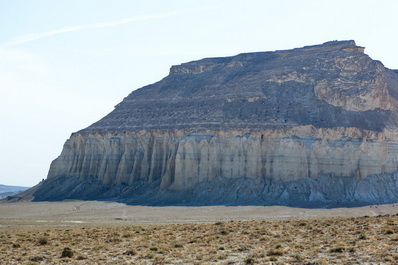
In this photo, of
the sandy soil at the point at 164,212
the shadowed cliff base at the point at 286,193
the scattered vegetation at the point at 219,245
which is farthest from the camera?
the shadowed cliff base at the point at 286,193

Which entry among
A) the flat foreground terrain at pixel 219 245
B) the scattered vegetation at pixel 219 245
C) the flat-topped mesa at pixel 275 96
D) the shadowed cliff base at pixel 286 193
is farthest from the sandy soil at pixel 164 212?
the scattered vegetation at pixel 219 245

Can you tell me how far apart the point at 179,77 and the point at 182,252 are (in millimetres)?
74678

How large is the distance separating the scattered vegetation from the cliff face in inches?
1291

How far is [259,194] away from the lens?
→ 213 ft

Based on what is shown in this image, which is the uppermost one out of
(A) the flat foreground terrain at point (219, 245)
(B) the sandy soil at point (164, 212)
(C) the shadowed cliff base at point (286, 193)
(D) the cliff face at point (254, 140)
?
(D) the cliff face at point (254, 140)

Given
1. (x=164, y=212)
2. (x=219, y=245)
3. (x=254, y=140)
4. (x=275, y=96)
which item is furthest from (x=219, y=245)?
(x=275, y=96)

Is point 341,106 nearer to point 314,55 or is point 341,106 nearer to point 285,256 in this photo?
point 314,55

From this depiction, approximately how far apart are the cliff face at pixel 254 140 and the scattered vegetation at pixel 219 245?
1291 inches

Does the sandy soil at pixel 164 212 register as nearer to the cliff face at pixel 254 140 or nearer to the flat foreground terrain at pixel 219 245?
the cliff face at pixel 254 140

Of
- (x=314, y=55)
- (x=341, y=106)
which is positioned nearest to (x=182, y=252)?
(x=341, y=106)

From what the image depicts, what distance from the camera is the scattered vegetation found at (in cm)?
2139

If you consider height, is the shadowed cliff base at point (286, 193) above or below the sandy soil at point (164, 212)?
above

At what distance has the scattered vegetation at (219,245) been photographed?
70.2ft

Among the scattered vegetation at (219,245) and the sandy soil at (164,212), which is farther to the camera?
the sandy soil at (164,212)
